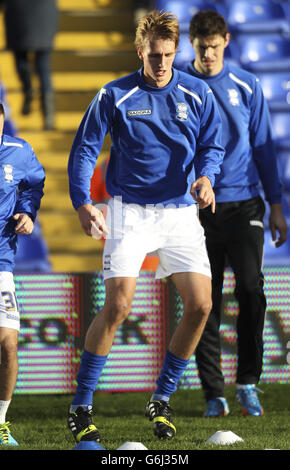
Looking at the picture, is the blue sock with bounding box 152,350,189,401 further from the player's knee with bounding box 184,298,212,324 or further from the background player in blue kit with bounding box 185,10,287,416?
the background player in blue kit with bounding box 185,10,287,416

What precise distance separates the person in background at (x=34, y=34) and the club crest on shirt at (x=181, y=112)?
189 inches

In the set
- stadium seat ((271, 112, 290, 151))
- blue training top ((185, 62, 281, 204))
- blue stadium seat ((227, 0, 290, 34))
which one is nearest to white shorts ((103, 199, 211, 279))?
blue training top ((185, 62, 281, 204))

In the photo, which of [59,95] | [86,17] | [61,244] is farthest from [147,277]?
[86,17]

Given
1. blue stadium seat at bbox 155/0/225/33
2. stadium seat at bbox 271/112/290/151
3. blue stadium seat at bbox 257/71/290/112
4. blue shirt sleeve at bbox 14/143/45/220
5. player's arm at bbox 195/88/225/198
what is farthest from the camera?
blue stadium seat at bbox 155/0/225/33

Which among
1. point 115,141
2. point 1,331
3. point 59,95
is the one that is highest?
point 59,95

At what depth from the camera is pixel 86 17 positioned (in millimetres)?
10094

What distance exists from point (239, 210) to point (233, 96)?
0.60 meters

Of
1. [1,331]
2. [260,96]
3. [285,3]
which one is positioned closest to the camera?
[1,331]

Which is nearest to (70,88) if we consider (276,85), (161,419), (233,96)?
(276,85)

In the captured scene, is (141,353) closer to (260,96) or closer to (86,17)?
(260,96)

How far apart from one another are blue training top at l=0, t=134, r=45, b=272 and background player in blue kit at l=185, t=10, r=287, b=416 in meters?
1.03

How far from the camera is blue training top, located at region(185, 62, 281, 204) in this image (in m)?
4.85

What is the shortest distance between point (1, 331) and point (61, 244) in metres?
4.55

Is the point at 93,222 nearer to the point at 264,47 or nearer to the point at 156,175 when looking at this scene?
the point at 156,175
